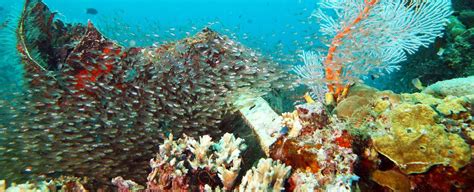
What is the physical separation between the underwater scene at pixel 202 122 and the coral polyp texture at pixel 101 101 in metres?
0.02

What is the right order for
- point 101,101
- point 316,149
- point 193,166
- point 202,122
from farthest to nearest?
point 202,122 < point 101,101 < point 316,149 < point 193,166

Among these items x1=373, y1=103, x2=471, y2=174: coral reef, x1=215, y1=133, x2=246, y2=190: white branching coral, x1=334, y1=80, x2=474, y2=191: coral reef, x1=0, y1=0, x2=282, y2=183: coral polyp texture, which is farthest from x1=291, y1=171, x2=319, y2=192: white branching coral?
x1=0, y1=0, x2=282, y2=183: coral polyp texture

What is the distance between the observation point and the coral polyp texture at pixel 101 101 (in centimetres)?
357

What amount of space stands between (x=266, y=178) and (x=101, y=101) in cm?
230

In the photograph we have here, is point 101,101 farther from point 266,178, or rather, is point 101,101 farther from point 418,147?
point 418,147

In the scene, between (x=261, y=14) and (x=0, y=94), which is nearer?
(x=0, y=94)

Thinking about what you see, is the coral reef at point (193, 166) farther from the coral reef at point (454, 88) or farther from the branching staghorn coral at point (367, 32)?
the coral reef at point (454, 88)

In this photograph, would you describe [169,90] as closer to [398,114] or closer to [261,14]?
[398,114]

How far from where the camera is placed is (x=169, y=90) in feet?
14.3

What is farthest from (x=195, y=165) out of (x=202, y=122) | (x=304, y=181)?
(x=202, y=122)

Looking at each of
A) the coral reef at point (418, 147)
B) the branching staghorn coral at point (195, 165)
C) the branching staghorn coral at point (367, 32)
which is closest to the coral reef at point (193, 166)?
the branching staghorn coral at point (195, 165)

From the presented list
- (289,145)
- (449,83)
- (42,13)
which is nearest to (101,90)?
(42,13)

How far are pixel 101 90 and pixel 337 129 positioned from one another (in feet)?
9.46

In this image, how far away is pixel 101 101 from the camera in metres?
3.92
